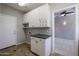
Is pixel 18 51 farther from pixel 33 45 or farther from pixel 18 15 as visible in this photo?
pixel 18 15

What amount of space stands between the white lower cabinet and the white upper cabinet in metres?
0.28

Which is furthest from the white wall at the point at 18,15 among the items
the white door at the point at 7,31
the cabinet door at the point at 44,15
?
the cabinet door at the point at 44,15

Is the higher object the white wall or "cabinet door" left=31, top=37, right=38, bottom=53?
the white wall

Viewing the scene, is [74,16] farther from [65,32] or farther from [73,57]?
[73,57]

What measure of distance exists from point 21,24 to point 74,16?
36.2 inches

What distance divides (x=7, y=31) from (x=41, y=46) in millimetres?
701

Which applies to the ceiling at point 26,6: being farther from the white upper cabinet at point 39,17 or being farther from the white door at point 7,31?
the white door at point 7,31

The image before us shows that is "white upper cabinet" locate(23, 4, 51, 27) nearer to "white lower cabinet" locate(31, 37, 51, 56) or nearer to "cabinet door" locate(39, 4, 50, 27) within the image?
"cabinet door" locate(39, 4, 50, 27)

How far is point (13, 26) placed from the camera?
3.88ft

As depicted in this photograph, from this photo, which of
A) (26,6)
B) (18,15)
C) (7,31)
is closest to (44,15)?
(26,6)

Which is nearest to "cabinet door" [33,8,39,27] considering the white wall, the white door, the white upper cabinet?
the white upper cabinet

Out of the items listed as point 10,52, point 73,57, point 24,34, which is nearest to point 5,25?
point 24,34

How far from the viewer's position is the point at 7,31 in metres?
1.18

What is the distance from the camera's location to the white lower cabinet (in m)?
1.10
